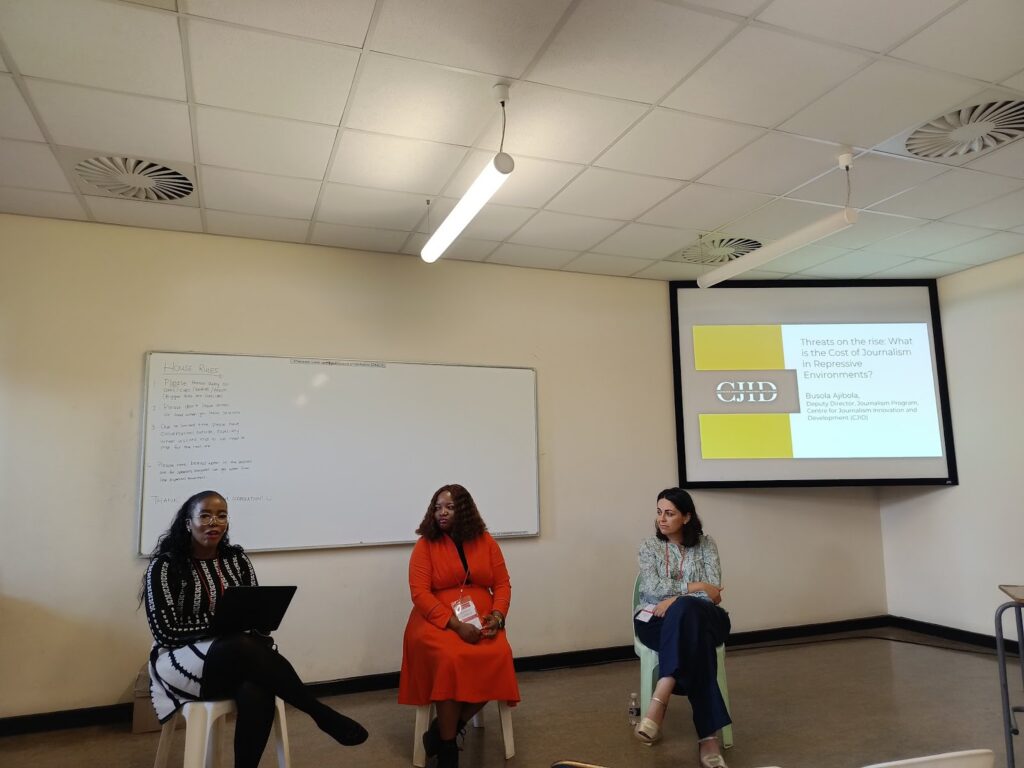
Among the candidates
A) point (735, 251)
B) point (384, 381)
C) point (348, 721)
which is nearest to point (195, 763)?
point (348, 721)

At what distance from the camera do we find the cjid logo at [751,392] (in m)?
4.84

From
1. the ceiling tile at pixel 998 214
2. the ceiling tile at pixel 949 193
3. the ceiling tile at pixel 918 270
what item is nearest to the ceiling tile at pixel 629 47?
the ceiling tile at pixel 949 193

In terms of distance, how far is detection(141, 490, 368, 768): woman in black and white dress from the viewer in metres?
2.38

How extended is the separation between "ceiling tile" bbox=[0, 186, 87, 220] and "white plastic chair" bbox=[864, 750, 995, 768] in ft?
13.3

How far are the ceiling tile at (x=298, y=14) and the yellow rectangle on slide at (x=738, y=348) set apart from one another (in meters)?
3.44

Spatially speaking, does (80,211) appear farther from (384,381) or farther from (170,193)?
(384,381)

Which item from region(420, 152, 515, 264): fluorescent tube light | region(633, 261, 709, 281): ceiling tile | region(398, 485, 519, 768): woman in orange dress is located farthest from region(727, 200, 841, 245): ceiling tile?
region(398, 485, 519, 768): woman in orange dress

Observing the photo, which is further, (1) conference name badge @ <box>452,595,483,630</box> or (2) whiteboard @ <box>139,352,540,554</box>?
(2) whiteboard @ <box>139,352,540,554</box>

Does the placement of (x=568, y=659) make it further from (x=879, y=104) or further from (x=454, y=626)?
(x=879, y=104)

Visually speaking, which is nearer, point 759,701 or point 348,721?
point 348,721

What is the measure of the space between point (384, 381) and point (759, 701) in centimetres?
289

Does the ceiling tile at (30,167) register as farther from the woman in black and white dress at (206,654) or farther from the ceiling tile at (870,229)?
the ceiling tile at (870,229)

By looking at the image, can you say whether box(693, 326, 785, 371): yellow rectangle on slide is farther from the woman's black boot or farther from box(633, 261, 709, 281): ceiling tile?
the woman's black boot

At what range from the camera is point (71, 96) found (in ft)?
8.36
